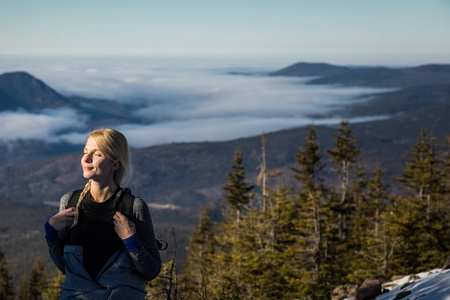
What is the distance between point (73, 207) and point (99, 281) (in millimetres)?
655

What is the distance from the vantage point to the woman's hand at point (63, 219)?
4.09 metres

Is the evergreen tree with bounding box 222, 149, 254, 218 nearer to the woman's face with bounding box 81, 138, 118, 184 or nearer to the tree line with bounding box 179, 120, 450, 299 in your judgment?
the tree line with bounding box 179, 120, 450, 299

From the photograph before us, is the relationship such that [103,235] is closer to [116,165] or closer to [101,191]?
[101,191]

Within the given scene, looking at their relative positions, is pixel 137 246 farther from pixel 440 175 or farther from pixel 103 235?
pixel 440 175

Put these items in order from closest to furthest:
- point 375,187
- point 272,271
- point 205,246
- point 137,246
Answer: point 137,246
point 272,271
point 375,187
point 205,246

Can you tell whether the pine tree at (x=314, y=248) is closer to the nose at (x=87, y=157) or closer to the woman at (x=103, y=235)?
the woman at (x=103, y=235)

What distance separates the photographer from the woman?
4074mm

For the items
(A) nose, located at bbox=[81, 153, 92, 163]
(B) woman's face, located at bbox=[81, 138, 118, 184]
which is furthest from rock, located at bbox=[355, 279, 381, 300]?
(A) nose, located at bbox=[81, 153, 92, 163]

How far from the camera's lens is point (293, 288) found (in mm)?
23125

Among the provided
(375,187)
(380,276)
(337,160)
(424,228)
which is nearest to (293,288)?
(380,276)

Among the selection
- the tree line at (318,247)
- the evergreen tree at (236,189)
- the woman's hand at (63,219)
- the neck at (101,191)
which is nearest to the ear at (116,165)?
the neck at (101,191)

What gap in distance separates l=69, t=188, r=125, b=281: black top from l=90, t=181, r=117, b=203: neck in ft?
0.14

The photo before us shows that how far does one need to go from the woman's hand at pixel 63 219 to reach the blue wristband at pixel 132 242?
0.56 meters

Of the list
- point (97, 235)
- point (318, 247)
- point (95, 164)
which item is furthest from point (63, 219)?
point (318, 247)
